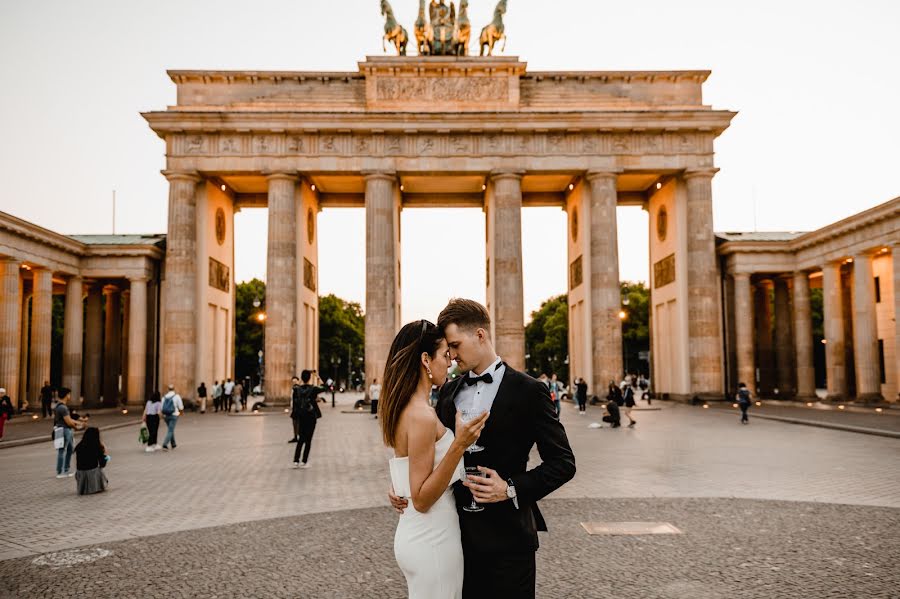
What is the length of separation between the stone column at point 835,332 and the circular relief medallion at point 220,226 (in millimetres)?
37402

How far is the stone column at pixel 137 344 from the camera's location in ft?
147

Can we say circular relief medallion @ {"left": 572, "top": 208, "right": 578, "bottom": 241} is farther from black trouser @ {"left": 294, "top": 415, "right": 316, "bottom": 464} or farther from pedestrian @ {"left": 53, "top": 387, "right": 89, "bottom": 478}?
pedestrian @ {"left": 53, "top": 387, "right": 89, "bottom": 478}

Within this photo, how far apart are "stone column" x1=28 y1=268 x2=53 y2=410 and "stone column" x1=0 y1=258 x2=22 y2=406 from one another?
2873 millimetres

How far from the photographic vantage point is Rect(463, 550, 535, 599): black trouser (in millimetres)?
3740

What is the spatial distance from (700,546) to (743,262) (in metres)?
41.6

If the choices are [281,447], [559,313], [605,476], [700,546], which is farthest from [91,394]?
Answer: [559,313]

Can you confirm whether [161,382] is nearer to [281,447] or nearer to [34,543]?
[281,447]

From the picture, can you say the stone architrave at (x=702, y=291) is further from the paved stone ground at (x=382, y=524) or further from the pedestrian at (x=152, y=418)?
the pedestrian at (x=152, y=418)

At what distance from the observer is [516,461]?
12.9ft

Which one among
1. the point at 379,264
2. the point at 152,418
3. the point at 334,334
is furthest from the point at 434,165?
the point at 334,334

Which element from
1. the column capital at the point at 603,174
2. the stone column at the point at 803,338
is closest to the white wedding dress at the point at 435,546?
the column capital at the point at 603,174

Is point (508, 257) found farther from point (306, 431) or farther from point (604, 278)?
point (306, 431)

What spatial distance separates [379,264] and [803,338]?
26.4m

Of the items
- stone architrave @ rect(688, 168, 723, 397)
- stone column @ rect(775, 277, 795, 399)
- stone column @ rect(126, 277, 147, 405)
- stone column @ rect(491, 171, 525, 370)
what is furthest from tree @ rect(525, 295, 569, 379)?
stone column @ rect(126, 277, 147, 405)
